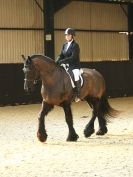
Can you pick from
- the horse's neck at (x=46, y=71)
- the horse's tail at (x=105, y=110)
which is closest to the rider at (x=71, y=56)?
the horse's neck at (x=46, y=71)

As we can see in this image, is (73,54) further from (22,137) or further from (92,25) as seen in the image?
(92,25)

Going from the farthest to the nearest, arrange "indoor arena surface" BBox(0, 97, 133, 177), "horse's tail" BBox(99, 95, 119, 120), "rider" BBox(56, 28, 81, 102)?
"horse's tail" BBox(99, 95, 119, 120), "rider" BBox(56, 28, 81, 102), "indoor arena surface" BBox(0, 97, 133, 177)

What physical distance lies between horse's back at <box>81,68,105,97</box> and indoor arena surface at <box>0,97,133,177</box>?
0.84m

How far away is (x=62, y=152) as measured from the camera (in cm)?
819

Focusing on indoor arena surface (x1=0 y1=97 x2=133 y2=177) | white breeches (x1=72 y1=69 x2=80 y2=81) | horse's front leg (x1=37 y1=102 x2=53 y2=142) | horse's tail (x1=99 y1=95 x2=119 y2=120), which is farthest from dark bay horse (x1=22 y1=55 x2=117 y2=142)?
horse's tail (x1=99 y1=95 x2=119 y2=120)

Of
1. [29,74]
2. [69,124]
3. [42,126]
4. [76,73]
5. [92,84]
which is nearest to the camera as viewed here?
[29,74]

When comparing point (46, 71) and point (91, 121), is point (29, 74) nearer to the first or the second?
point (46, 71)

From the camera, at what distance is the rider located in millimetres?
9555

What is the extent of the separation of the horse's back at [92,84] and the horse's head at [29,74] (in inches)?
46.7

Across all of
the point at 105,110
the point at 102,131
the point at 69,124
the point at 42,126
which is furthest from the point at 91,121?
the point at 42,126

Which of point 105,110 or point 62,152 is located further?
point 105,110

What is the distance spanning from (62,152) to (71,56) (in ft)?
6.90

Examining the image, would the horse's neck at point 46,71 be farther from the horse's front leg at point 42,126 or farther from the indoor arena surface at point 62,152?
the indoor arena surface at point 62,152

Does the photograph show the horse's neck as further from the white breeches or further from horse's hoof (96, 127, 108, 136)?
horse's hoof (96, 127, 108, 136)
